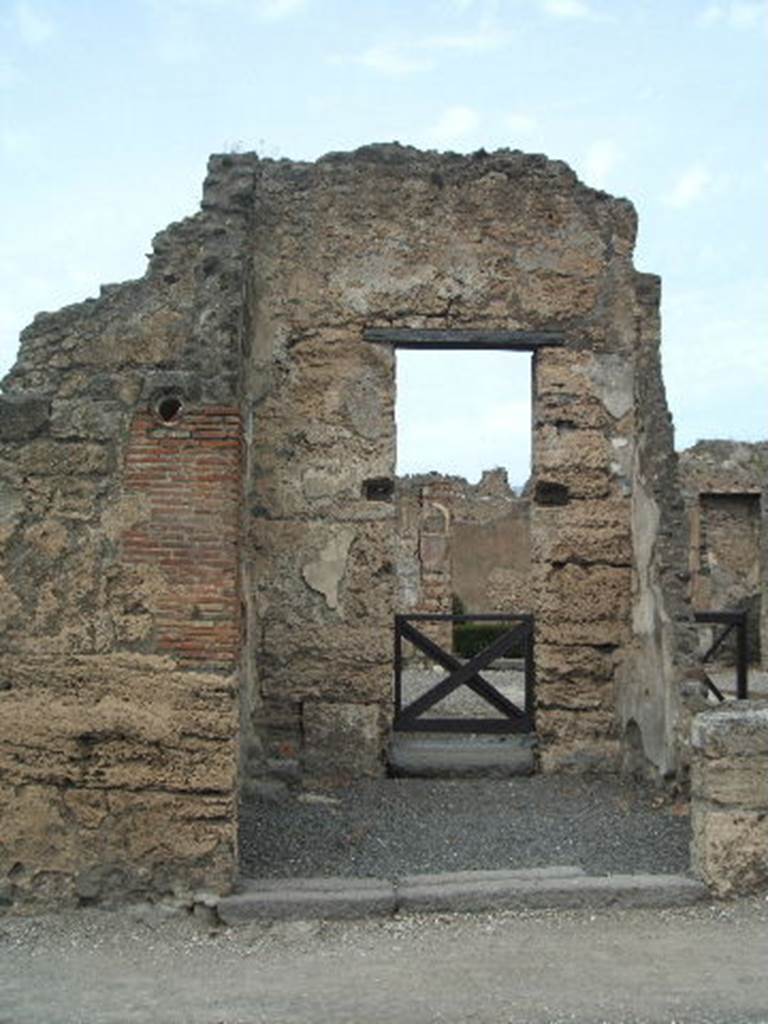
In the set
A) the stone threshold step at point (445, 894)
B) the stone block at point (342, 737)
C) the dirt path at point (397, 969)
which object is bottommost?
the dirt path at point (397, 969)

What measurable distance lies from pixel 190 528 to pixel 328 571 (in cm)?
272

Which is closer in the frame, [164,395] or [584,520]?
[164,395]

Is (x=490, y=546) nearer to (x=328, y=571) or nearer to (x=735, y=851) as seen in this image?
(x=328, y=571)

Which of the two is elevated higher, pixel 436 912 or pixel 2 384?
pixel 2 384

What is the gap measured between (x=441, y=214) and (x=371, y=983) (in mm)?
5452

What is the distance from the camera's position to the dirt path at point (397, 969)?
4.30m

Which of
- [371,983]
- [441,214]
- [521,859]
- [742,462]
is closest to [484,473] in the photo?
[742,462]

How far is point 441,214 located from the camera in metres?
8.34

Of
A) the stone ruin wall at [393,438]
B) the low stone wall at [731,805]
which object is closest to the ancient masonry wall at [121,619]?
the stone ruin wall at [393,438]

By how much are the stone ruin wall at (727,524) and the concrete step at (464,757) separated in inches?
373

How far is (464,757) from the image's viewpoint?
8.31 m

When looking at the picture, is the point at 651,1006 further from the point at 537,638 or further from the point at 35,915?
the point at 537,638

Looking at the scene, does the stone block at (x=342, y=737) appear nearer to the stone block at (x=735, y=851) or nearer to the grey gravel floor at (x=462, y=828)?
the grey gravel floor at (x=462, y=828)

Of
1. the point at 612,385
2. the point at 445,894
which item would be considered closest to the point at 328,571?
the point at 612,385
